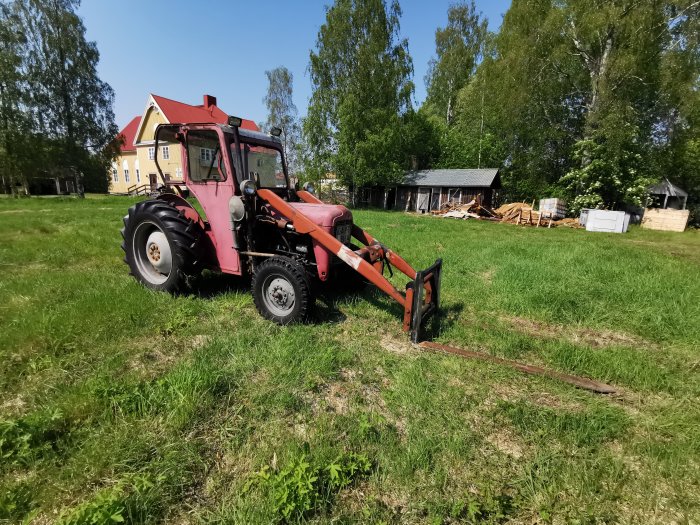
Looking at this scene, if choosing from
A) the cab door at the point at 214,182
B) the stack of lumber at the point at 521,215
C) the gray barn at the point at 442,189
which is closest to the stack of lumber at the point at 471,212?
the stack of lumber at the point at 521,215

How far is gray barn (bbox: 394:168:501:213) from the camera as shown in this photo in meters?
24.9

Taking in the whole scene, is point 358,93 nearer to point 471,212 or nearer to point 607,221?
A: point 471,212

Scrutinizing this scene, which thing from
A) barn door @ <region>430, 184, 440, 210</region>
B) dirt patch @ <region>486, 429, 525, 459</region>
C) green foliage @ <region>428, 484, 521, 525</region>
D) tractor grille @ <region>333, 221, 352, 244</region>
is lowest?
green foliage @ <region>428, 484, 521, 525</region>

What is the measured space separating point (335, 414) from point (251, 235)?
8.64ft

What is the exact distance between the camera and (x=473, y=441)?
2451 millimetres

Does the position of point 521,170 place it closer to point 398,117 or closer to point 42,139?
point 398,117

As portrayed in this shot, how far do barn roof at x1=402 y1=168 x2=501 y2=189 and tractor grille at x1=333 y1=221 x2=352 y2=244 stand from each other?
72.5 ft

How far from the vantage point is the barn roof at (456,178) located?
2448 cm

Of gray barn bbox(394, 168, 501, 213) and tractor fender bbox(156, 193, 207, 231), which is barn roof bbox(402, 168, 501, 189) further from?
tractor fender bbox(156, 193, 207, 231)

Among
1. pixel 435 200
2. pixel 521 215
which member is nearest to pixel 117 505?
pixel 521 215

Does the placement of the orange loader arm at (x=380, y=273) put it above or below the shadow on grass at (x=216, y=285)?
above

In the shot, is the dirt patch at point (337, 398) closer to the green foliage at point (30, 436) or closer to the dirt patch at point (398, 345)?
the dirt patch at point (398, 345)

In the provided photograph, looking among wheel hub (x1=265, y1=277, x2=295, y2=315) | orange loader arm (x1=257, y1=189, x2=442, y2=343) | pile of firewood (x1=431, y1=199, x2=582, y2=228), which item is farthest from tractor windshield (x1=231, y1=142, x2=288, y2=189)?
pile of firewood (x1=431, y1=199, x2=582, y2=228)

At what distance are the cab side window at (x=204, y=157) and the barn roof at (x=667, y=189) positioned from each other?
92.3 ft
